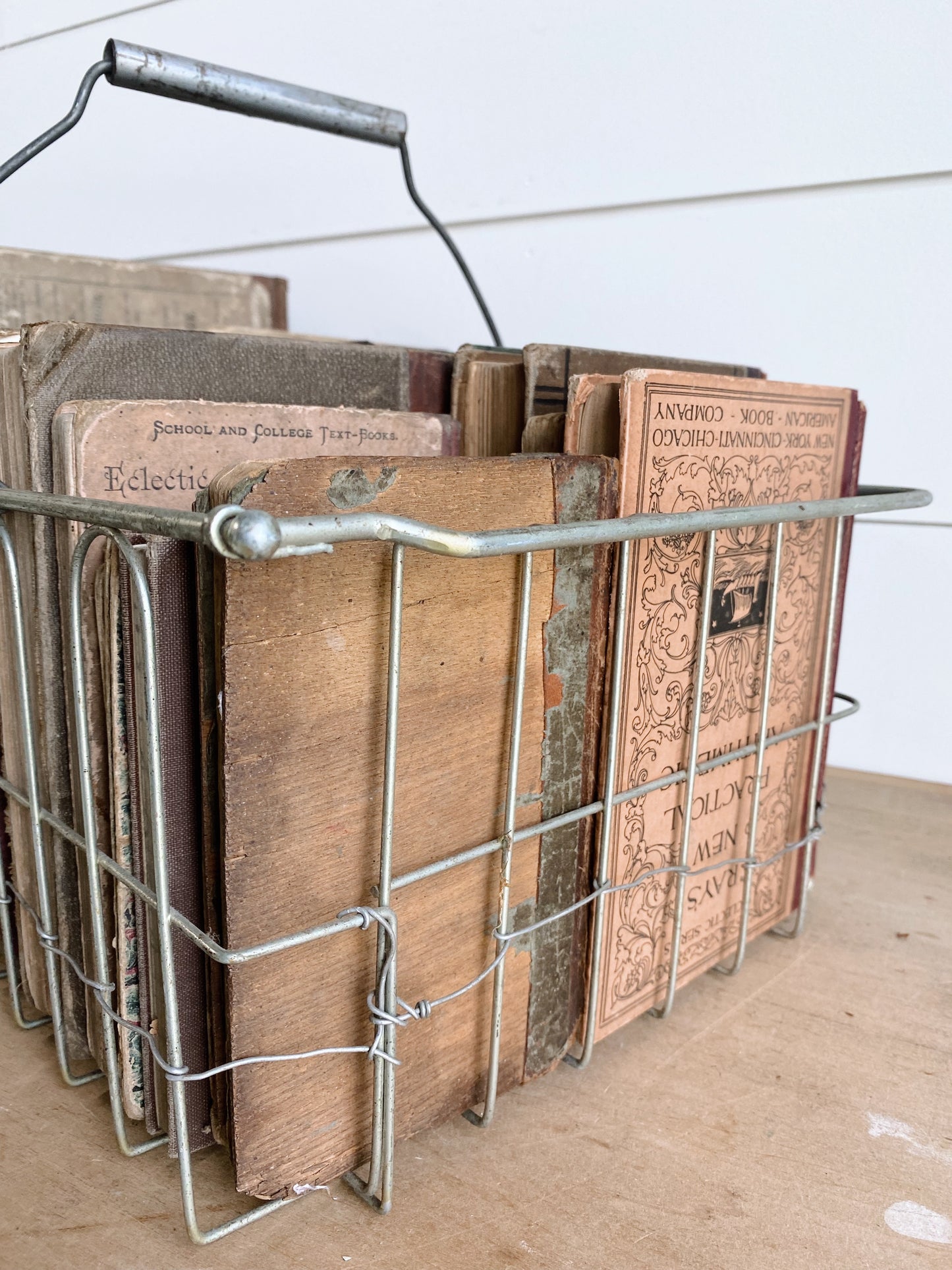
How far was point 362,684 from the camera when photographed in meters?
0.36

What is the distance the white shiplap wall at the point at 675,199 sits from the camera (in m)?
0.78

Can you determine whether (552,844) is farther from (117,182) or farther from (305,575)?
(117,182)

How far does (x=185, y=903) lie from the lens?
36 cm

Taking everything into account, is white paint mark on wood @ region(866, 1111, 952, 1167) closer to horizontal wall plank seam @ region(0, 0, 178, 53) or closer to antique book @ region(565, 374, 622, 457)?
antique book @ region(565, 374, 622, 457)

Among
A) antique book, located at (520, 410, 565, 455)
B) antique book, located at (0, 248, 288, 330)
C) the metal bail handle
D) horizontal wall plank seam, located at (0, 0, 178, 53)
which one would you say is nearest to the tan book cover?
antique book, located at (520, 410, 565, 455)

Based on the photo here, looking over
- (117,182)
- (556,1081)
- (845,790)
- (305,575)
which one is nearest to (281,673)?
(305,575)

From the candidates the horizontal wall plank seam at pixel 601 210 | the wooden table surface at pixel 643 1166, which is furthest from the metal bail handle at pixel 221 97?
the wooden table surface at pixel 643 1166

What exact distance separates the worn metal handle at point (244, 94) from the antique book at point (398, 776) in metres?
0.32

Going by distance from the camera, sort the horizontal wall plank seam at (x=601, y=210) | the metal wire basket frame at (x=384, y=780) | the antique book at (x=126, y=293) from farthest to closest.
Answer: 1. the horizontal wall plank seam at (x=601, y=210)
2. the antique book at (x=126, y=293)
3. the metal wire basket frame at (x=384, y=780)

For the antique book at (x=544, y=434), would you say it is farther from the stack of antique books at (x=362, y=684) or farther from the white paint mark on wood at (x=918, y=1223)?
the white paint mark on wood at (x=918, y=1223)

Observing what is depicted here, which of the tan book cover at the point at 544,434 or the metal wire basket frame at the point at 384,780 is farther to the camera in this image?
the tan book cover at the point at 544,434

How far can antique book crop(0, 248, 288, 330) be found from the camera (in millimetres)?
669

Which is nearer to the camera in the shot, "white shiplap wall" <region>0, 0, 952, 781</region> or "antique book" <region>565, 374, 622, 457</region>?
"antique book" <region>565, 374, 622, 457</region>

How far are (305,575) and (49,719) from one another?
0.17m
